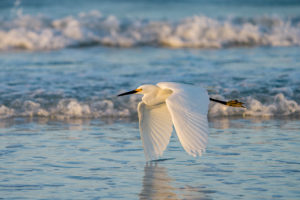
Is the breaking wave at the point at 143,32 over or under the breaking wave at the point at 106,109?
over

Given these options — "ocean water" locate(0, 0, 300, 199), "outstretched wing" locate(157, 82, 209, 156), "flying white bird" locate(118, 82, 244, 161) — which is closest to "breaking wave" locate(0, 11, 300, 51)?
"ocean water" locate(0, 0, 300, 199)

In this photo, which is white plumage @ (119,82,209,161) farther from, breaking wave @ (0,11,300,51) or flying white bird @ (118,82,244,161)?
breaking wave @ (0,11,300,51)

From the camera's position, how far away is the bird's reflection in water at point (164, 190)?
3518 mm

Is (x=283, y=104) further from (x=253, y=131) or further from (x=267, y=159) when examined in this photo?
(x=267, y=159)

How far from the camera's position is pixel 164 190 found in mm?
3662

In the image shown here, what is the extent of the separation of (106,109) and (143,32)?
655 centimetres

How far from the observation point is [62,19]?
13.6 meters

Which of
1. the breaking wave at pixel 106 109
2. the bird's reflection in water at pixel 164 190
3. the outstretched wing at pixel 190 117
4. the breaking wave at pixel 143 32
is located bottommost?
the bird's reflection in water at pixel 164 190

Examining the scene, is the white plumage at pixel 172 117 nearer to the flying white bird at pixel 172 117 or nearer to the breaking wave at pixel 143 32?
the flying white bird at pixel 172 117

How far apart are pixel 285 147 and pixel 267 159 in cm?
44

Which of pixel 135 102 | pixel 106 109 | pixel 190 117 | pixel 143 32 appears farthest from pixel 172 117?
pixel 143 32

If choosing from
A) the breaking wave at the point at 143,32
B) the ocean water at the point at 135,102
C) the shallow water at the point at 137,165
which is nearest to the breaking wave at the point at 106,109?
the ocean water at the point at 135,102

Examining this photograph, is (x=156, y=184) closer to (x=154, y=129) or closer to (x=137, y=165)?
(x=137, y=165)

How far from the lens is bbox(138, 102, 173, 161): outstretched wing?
4.34 metres
